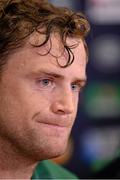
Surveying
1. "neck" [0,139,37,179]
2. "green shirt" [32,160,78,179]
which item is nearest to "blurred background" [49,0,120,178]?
"green shirt" [32,160,78,179]

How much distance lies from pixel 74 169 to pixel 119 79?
42 cm

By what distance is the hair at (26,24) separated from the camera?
3.97 feet

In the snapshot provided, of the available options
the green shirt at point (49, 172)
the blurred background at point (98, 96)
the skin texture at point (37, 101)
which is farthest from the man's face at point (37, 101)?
the blurred background at point (98, 96)

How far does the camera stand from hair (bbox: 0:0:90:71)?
3.97 feet

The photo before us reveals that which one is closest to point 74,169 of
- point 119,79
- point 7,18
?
point 119,79

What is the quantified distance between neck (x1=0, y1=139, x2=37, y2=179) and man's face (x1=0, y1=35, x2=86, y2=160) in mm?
Answer: 35

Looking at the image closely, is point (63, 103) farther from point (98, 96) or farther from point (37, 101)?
point (98, 96)

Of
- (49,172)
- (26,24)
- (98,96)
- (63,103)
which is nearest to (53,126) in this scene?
(63,103)

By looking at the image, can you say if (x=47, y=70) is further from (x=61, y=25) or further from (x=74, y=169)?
(x=74, y=169)

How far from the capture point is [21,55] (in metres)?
1.21

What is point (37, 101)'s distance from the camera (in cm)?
119

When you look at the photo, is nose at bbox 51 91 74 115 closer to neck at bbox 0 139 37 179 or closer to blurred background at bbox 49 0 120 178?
neck at bbox 0 139 37 179

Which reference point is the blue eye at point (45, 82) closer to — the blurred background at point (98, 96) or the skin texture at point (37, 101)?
the skin texture at point (37, 101)

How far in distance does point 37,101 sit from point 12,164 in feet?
0.57
